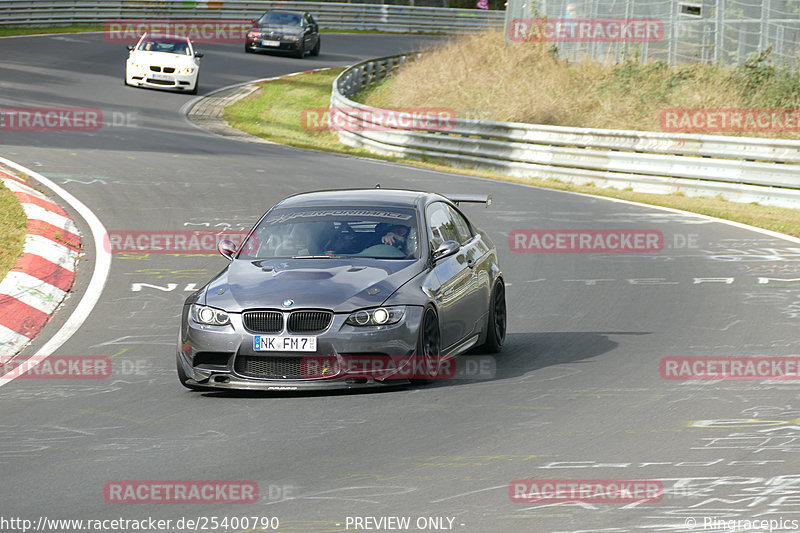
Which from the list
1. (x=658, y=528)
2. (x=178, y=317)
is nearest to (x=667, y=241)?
(x=178, y=317)

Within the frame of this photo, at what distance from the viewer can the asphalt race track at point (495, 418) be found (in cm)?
636

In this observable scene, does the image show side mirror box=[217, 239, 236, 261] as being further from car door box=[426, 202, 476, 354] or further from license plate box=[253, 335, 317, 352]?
car door box=[426, 202, 476, 354]

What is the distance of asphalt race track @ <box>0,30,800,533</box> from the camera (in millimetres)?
6355

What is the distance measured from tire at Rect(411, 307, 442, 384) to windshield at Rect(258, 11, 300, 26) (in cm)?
4160

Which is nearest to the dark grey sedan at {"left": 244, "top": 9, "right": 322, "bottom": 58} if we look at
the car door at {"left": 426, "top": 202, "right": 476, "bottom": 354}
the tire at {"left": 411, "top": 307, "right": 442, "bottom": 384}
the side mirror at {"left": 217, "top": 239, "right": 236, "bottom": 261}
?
the car door at {"left": 426, "top": 202, "right": 476, "bottom": 354}

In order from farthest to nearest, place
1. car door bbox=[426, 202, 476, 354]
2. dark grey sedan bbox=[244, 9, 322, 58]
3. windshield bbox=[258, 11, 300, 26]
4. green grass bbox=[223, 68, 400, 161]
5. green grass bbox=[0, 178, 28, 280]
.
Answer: windshield bbox=[258, 11, 300, 26]
dark grey sedan bbox=[244, 9, 322, 58]
green grass bbox=[223, 68, 400, 161]
green grass bbox=[0, 178, 28, 280]
car door bbox=[426, 202, 476, 354]

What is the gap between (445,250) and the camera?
10211mm

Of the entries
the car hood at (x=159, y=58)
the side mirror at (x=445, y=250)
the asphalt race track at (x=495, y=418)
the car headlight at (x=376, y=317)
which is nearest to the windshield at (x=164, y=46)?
the car hood at (x=159, y=58)

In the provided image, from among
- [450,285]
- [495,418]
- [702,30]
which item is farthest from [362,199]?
[702,30]

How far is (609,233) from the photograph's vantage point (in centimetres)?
1797

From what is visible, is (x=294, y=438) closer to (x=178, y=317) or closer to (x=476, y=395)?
(x=476, y=395)

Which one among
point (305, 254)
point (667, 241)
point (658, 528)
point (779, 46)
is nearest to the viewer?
point (658, 528)

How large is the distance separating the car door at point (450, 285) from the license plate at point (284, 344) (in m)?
1.20

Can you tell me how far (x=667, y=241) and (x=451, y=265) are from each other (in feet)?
26.1
